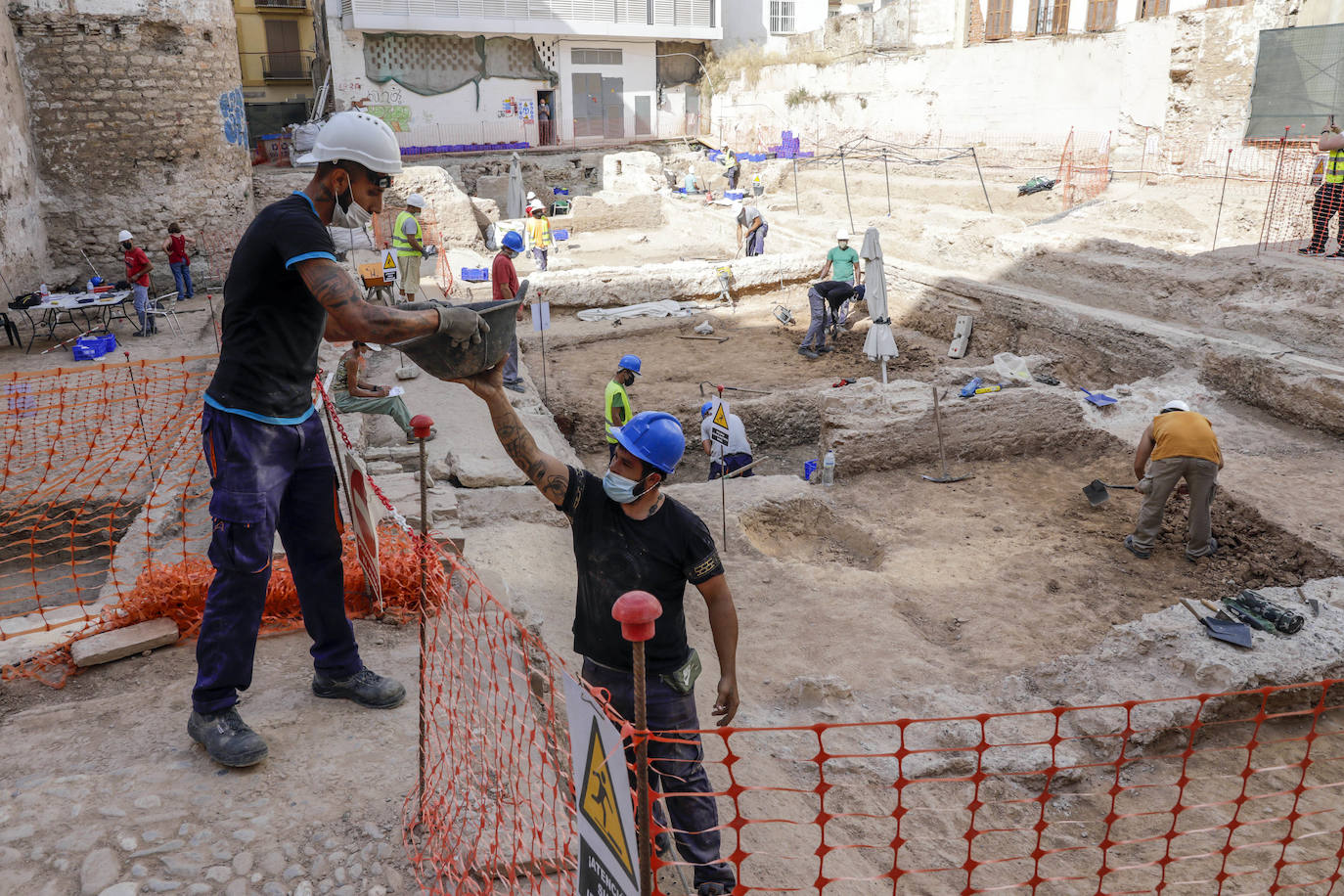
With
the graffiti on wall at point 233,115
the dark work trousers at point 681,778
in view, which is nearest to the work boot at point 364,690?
the dark work trousers at point 681,778

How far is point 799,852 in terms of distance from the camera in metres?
3.83

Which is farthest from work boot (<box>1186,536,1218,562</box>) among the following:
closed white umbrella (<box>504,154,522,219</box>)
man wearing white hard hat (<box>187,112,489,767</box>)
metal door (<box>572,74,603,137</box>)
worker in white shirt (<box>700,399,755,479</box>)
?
metal door (<box>572,74,603,137</box>)

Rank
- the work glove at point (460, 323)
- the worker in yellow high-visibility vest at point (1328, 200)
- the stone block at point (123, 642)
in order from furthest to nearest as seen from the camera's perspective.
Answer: the worker in yellow high-visibility vest at point (1328, 200)
the stone block at point (123, 642)
the work glove at point (460, 323)

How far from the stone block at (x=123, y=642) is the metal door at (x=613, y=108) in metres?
33.1

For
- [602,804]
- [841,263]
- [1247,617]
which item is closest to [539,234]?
[841,263]

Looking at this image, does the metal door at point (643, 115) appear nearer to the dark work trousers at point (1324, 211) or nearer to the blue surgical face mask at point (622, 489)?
the dark work trousers at point (1324, 211)

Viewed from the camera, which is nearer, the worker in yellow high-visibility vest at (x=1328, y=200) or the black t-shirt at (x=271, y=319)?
the black t-shirt at (x=271, y=319)

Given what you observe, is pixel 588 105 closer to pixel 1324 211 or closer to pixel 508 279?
pixel 508 279

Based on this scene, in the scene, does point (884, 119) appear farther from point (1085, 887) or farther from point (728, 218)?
point (1085, 887)

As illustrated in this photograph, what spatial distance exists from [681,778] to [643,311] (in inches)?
495

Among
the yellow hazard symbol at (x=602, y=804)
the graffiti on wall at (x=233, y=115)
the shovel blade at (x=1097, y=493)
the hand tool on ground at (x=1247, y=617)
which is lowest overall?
the shovel blade at (x=1097, y=493)

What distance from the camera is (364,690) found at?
3.34m

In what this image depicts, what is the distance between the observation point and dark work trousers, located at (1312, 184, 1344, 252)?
11492mm

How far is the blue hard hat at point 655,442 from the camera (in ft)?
9.64
